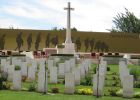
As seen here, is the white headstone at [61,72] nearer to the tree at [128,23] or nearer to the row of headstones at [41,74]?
the row of headstones at [41,74]

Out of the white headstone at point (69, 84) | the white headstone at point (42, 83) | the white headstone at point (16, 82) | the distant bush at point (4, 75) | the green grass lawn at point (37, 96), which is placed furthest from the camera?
the distant bush at point (4, 75)

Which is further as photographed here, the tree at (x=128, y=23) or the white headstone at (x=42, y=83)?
the tree at (x=128, y=23)

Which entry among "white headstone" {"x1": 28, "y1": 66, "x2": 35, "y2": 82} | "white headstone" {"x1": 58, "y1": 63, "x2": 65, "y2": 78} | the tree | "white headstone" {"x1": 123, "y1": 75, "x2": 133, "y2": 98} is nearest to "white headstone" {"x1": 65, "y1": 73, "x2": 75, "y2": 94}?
"white headstone" {"x1": 123, "y1": 75, "x2": 133, "y2": 98}


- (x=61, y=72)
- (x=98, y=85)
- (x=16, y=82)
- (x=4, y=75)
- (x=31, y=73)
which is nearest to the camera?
(x=98, y=85)

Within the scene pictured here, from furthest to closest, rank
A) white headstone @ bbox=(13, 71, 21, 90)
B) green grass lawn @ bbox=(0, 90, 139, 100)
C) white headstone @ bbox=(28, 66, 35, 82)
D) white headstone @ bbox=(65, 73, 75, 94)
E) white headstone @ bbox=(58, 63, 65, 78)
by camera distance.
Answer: white headstone @ bbox=(58, 63, 65, 78) < white headstone @ bbox=(28, 66, 35, 82) < white headstone @ bbox=(13, 71, 21, 90) < white headstone @ bbox=(65, 73, 75, 94) < green grass lawn @ bbox=(0, 90, 139, 100)

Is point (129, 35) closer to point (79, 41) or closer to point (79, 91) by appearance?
point (79, 41)

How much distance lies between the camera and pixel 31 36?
173 feet

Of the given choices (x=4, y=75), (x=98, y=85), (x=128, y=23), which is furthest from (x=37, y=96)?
(x=128, y=23)

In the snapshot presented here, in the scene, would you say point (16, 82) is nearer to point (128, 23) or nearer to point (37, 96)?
point (37, 96)

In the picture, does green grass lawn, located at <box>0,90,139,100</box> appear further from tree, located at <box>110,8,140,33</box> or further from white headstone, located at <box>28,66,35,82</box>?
tree, located at <box>110,8,140,33</box>

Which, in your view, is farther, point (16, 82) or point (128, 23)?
point (128, 23)

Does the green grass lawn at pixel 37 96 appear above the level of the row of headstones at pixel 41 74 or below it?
below

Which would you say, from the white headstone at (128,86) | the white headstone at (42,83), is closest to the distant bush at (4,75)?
the white headstone at (42,83)

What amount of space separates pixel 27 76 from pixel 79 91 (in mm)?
4583
